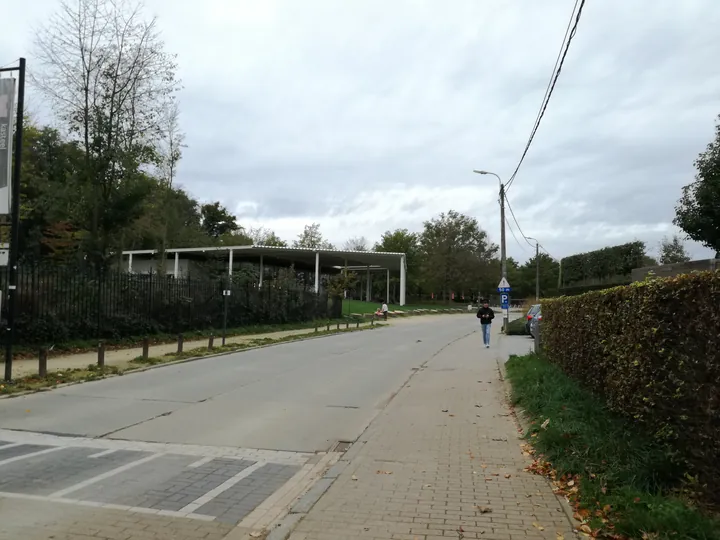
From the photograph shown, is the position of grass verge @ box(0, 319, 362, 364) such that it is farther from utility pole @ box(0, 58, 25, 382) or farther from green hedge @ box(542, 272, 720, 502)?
green hedge @ box(542, 272, 720, 502)

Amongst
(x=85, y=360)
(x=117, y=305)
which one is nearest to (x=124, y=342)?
(x=117, y=305)

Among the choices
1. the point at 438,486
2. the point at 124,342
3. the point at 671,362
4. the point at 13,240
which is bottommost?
the point at 438,486

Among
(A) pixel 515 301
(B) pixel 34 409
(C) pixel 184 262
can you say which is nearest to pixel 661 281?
(B) pixel 34 409

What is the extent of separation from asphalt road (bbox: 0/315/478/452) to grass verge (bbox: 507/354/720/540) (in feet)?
8.68

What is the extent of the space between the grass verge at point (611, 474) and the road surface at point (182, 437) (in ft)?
8.15

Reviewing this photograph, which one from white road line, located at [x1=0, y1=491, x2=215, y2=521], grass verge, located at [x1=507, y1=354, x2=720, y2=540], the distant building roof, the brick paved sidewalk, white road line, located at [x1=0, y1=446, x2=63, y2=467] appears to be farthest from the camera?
the distant building roof

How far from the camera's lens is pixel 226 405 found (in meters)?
9.60

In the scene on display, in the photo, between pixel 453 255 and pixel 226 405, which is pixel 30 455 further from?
pixel 453 255

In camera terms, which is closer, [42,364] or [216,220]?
[42,364]

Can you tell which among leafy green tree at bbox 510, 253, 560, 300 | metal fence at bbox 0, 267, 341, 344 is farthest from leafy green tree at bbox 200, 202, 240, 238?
metal fence at bbox 0, 267, 341, 344

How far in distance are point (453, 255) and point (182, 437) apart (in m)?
74.4

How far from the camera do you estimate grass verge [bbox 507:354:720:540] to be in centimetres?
398

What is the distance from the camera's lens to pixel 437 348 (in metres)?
21.7

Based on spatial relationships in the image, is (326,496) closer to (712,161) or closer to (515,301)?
(712,161)
